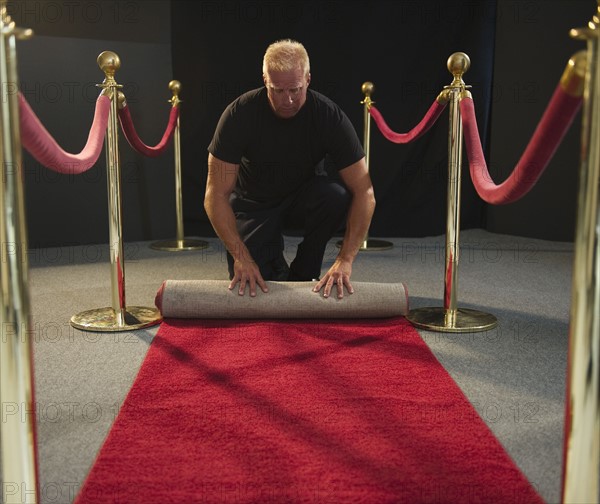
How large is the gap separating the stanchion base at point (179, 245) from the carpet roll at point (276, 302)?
201cm

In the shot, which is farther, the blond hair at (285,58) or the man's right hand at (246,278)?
the man's right hand at (246,278)

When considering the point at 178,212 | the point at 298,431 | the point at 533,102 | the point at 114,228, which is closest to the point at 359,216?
the point at 114,228

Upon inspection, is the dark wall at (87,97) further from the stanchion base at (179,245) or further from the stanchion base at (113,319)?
the stanchion base at (113,319)

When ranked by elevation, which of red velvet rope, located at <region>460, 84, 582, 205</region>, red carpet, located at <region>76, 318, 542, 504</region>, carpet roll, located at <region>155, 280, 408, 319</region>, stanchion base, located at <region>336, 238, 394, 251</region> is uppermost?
red velvet rope, located at <region>460, 84, 582, 205</region>

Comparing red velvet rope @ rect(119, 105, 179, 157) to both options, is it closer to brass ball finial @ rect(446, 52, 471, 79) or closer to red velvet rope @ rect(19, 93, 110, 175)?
red velvet rope @ rect(19, 93, 110, 175)

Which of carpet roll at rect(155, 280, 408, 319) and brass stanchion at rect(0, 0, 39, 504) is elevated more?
brass stanchion at rect(0, 0, 39, 504)

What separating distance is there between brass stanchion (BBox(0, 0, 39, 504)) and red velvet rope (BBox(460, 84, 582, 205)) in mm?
924

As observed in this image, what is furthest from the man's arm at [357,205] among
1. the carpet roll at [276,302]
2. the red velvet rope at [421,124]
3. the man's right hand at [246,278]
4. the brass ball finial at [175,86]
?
the brass ball finial at [175,86]

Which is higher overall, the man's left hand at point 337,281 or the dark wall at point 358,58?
the dark wall at point 358,58

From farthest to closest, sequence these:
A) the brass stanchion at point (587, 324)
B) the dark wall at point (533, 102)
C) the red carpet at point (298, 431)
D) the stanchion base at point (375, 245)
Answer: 1. the dark wall at point (533, 102)
2. the stanchion base at point (375, 245)
3. the red carpet at point (298, 431)
4. the brass stanchion at point (587, 324)

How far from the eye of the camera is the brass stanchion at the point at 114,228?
279cm

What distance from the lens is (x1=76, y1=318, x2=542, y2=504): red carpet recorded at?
1.56 meters

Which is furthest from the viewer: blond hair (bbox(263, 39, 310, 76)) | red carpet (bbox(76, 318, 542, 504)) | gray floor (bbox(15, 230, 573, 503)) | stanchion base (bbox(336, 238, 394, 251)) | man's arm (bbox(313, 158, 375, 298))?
stanchion base (bbox(336, 238, 394, 251))

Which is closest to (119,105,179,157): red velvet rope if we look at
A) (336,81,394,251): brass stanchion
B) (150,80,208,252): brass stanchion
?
(150,80,208,252): brass stanchion
